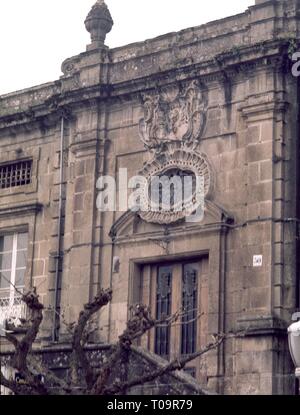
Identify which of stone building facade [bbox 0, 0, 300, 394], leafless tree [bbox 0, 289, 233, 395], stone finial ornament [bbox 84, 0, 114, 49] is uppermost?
stone finial ornament [bbox 84, 0, 114, 49]

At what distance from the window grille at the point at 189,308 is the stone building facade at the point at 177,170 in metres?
0.03

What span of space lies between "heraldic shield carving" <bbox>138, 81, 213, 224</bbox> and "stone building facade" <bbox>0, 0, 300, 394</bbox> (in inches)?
1.0

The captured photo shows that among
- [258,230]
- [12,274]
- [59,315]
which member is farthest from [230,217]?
[12,274]

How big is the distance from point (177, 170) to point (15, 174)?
493 centimetres

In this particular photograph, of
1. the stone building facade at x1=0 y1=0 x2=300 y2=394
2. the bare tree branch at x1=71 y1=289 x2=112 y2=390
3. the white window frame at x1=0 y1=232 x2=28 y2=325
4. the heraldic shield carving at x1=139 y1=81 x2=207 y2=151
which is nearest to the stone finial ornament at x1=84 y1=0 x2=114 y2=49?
the stone building facade at x1=0 y1=0 x2=300 y2=394

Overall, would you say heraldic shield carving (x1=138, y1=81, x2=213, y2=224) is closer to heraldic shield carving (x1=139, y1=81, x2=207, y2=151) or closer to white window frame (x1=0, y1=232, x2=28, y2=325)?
heraldic shield carving (x1=139, y1=81, x2=207, y2=151)

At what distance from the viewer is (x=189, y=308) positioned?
22.3 metres

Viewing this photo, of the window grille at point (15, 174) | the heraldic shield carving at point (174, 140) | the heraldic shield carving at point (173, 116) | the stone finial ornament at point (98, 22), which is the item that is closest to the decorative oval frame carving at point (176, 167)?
the heraldic shield carving at point (174, 140)

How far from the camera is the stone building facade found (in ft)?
68.9

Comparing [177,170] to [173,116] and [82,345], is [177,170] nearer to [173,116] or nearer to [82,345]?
[173,116]

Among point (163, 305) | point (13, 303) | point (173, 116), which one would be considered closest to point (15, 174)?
point (13, 303)

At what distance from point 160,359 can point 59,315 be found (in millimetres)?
3691

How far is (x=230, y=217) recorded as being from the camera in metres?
21.7
